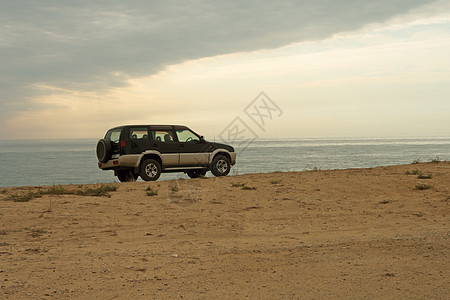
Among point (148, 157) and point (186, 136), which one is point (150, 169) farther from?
point (186, 136)

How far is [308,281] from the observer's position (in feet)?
18.6

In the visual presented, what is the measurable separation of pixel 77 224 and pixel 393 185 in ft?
30.9

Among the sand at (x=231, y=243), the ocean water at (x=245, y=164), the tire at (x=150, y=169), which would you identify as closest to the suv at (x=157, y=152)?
the tire at (x=150, y=169)

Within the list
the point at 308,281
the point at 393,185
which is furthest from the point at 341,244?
the point at 393,185

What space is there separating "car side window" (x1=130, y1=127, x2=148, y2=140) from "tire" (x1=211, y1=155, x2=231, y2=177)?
9.77 ft

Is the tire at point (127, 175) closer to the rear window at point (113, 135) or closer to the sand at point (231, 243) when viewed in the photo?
the rear window at point (113, 135)

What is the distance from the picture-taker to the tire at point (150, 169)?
16000 mm

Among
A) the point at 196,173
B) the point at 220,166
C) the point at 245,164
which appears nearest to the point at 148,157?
the point at 196,173

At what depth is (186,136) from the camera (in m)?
17.3

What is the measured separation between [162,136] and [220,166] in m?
2.69

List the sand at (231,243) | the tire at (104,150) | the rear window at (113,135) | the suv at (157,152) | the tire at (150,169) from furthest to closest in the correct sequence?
1. the tire at (150,169)
2. the rear window at (113,135)
3. the suv at (157,152)
4. the tire at (104,150)
5. the sand at (231,243)

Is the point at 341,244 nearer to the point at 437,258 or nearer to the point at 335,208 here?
the point at 437,258

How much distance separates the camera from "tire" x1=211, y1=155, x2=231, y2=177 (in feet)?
58.2

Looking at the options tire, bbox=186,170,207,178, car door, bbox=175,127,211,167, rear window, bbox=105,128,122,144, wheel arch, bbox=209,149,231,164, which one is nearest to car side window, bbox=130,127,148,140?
rear window, bbox=105,128,122,144
